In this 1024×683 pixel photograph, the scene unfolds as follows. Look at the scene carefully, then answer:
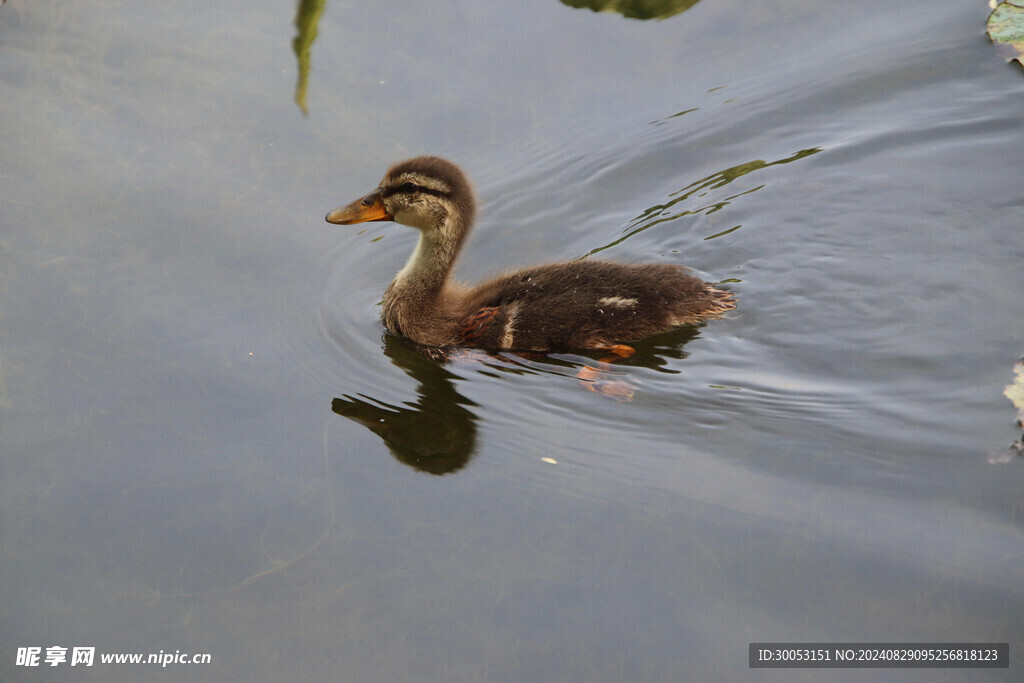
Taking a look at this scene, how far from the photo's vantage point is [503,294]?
5.56 metres

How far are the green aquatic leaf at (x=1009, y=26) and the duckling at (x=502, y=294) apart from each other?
3.61 m

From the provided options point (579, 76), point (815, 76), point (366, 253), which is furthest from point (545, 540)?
point (815, 76)

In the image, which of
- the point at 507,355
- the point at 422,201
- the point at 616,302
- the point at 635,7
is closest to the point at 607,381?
the point at 616,302

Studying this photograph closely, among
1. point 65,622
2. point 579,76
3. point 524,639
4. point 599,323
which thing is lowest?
point 65,622

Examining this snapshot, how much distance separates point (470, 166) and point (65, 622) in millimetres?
3999

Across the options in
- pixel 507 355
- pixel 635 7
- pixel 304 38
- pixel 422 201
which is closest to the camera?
pixel 507 355

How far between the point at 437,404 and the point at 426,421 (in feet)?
0.52

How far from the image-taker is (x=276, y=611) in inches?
154

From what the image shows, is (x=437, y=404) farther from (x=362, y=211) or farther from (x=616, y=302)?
(x=362, y=211)

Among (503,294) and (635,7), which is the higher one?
(635,7)

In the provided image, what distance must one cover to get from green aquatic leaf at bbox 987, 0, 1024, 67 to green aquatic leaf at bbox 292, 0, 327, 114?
202 inches

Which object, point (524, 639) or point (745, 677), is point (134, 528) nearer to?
point (524, 639)

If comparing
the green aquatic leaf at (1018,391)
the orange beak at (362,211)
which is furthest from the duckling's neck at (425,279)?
the green aquatic leaf at (1018,391)

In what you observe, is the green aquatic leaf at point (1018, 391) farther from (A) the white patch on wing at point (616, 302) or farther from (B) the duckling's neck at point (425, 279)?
(B) the duckling's neck at point (425, 279)
